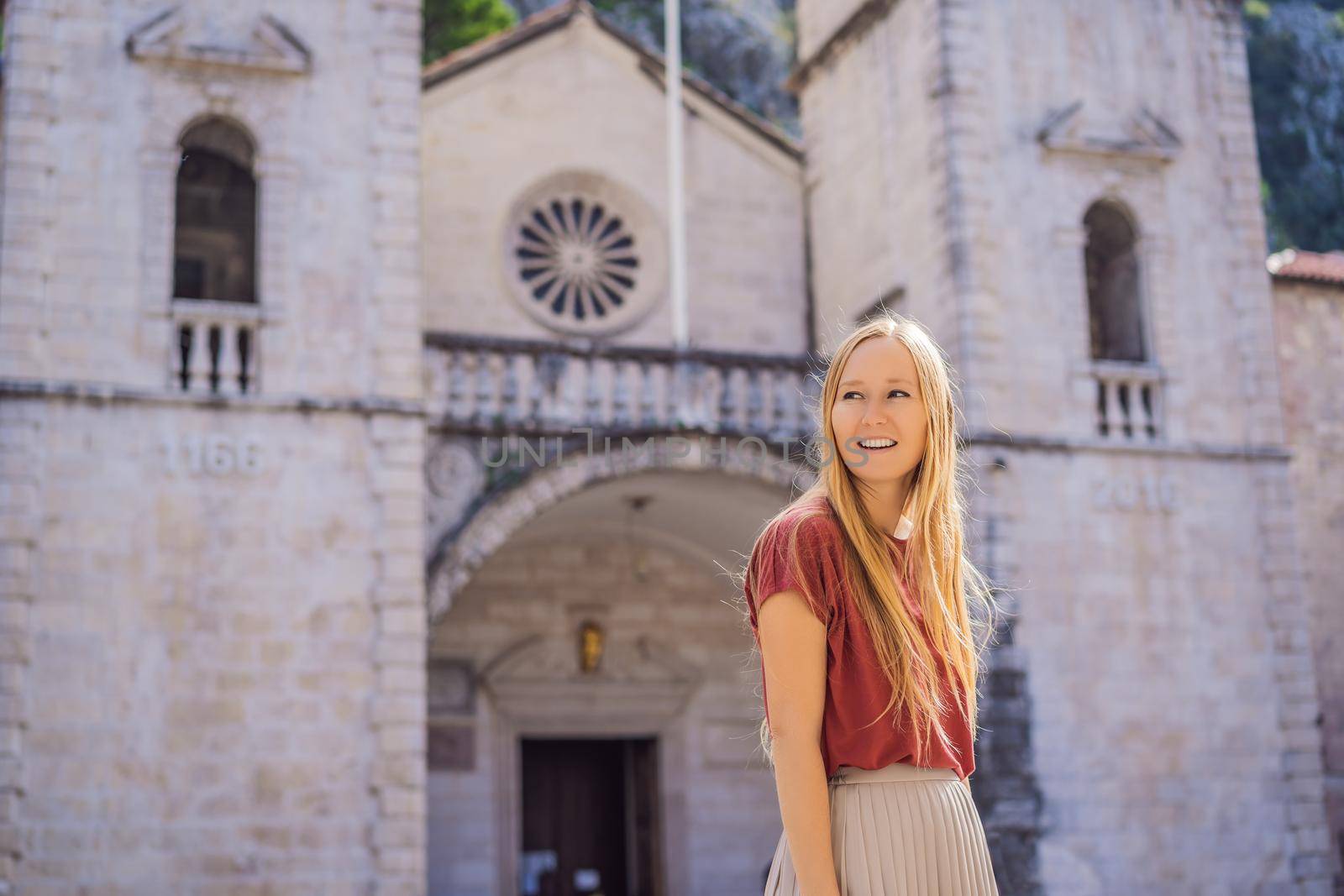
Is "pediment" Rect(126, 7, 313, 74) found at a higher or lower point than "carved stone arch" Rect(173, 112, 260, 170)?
higher

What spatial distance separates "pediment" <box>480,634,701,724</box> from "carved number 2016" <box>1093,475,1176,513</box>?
4.35 metres

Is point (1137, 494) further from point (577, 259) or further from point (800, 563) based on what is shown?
point (800, 563)

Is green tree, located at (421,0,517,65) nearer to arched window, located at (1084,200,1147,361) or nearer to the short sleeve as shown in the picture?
arched window, located at (1084,200,1147,361)

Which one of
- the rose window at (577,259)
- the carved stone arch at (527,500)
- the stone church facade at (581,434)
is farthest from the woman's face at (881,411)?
the rose window at (577,259)

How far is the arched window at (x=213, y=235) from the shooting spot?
15.4 meters

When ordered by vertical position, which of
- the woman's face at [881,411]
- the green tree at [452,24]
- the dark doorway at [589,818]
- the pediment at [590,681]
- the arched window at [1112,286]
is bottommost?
the dark doorway at [589,818]

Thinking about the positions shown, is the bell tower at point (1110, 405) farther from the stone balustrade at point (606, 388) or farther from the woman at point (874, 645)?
the woman at point (874, 645)

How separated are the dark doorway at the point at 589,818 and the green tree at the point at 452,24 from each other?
50.4 ft

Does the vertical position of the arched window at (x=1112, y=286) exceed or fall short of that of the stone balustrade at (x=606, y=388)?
it exceeds it

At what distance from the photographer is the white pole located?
15047mm

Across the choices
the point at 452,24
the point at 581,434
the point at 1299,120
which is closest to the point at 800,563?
the point at 581,434

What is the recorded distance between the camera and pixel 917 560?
2.65m

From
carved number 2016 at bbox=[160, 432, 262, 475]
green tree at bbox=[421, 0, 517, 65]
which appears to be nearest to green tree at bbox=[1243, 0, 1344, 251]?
green tree at bbox=[421, 0, 517, 65]

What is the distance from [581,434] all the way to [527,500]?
0.71 meters
